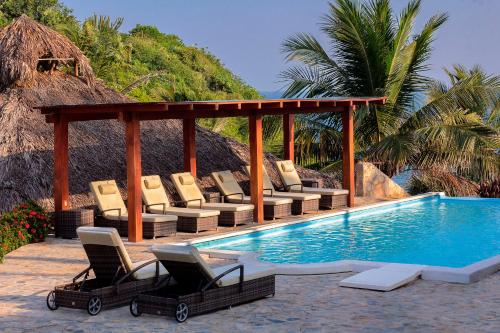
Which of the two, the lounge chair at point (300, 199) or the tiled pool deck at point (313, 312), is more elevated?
the lounge chair at point (300, 199)

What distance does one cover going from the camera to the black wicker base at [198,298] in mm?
7633

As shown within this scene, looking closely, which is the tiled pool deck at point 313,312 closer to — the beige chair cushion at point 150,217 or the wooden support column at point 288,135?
the beige chair cushion at point 150,217

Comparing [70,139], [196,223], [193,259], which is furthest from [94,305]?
[70,139]

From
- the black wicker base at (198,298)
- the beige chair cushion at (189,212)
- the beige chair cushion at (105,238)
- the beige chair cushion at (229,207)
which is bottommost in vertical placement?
the black wicker base at (198,298)

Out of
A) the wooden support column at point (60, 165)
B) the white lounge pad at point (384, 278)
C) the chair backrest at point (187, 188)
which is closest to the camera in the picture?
the white lounge pad at point (384, 278)

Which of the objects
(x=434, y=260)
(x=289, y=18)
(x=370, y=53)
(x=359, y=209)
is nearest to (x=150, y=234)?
(x=434, y=260)

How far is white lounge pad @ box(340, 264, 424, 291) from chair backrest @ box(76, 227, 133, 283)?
7.80 ft

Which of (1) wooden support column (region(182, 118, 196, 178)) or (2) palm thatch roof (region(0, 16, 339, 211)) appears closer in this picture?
(2) palm thatch roof (region(0, 16, 339, 211))

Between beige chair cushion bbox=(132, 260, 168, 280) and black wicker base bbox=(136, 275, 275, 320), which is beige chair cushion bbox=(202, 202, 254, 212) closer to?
beige chair cushion bbox=(132, 260, 168, 280)

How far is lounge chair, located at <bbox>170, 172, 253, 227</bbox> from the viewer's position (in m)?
14.6

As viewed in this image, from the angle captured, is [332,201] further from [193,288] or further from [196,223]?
[193,288]

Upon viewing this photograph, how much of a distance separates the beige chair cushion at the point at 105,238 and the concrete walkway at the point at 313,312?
49 cm

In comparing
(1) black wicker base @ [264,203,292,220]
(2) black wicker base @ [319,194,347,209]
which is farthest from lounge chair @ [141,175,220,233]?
(2) black wicker base @ [319,194,347,209]

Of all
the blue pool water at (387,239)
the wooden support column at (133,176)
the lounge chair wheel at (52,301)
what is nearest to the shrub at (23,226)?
the wooden support column at (133,176)
